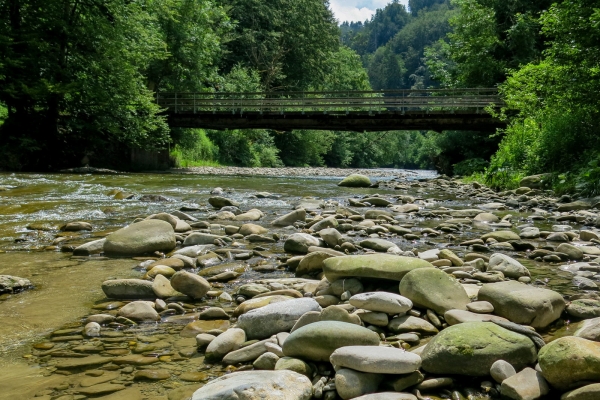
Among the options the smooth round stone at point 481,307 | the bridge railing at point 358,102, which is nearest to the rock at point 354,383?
the smooth round stone at point 481,307

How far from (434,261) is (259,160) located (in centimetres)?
3175

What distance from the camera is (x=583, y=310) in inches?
116

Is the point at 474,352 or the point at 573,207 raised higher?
the point at 474,352

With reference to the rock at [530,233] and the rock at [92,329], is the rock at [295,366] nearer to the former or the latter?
the rock at [92,329]

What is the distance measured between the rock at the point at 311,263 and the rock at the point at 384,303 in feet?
3.86

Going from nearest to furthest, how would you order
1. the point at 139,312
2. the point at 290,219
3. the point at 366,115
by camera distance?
1. the point at 139,312
2. the point at 290,219
3. the point at 366,115

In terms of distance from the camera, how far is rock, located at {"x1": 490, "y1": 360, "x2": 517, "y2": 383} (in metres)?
2.18

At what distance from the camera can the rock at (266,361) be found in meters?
2.47

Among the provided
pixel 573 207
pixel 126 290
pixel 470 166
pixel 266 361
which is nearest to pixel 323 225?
pixel 126 290

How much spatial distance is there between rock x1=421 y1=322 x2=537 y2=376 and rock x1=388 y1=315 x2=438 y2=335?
0.41 m

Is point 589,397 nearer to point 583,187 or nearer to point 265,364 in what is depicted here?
point 265,364

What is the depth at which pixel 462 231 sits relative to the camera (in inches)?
253

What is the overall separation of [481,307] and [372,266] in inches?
30.0

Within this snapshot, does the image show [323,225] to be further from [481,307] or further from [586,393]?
[586,393]
